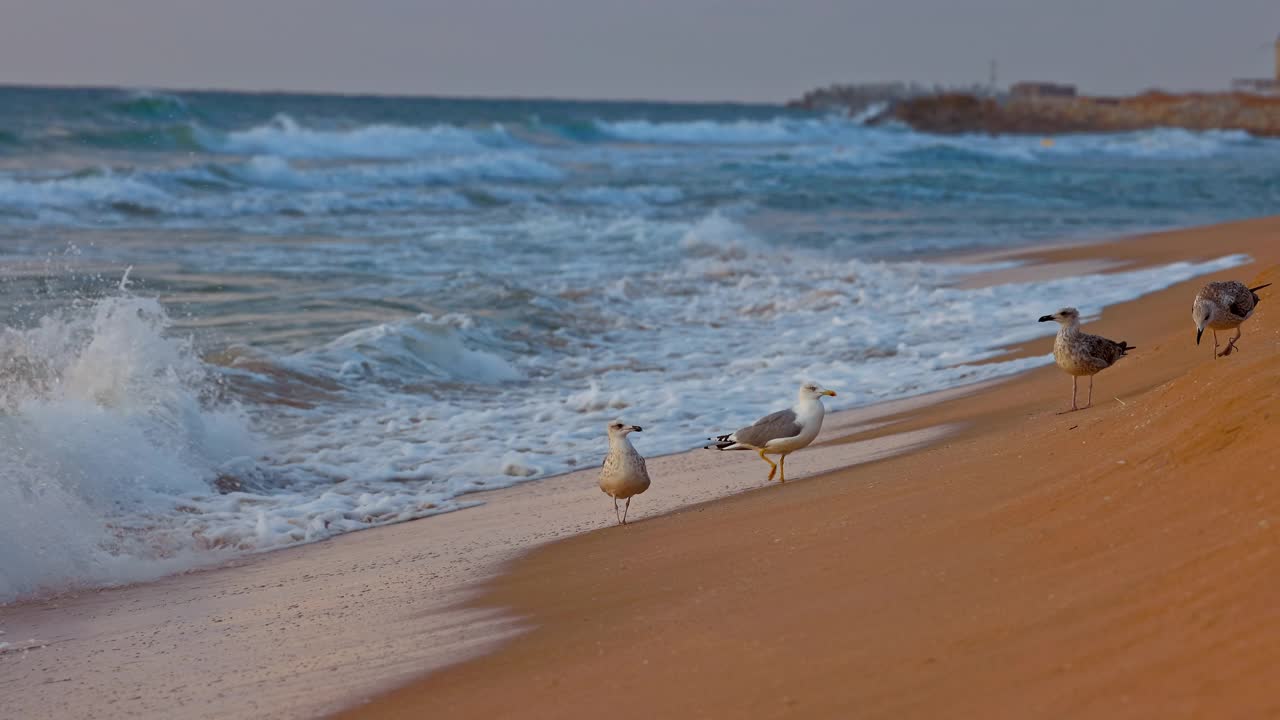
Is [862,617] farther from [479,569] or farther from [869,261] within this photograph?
[869,261]

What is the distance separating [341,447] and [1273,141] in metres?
65.9

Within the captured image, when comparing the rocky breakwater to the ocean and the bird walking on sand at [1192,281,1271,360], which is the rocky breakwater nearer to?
the ocean

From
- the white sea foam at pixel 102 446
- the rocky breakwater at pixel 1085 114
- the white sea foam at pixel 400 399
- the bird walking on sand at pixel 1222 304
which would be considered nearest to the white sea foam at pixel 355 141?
the white sea foam at pixel 400 399

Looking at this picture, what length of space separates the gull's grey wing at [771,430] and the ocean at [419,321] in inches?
68.3

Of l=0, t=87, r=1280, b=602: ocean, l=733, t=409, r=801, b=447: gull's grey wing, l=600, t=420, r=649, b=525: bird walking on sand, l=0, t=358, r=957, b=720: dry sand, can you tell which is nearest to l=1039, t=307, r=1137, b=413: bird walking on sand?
l=0, t=358, r=957, b=720: dry sand

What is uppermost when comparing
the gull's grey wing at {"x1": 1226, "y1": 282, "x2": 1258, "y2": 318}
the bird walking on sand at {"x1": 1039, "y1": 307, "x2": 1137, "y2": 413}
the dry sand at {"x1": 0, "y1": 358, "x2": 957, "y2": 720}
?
the gull's grey wing at {"x1": 1226, "y1": 282, "x2": 1258, "y2": 318}

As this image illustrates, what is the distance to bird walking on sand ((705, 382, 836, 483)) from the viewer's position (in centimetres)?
617

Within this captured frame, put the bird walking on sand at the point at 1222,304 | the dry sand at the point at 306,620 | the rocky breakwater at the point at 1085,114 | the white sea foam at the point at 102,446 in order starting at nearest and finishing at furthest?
the dry sand at the point at 306,620 < the bird walking on sand at the point at 1222,304 < the white sea foam at the point at 102,446 < the rocky breakwater at the point at 1085,114

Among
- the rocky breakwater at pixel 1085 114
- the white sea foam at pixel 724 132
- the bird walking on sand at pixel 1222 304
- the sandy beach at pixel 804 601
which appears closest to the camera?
the sandy beach at pixel 804 601

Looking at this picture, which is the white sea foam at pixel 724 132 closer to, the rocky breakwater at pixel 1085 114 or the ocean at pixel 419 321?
the rocky breakwater at pixel 1085 114

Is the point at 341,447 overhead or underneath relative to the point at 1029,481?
underneath

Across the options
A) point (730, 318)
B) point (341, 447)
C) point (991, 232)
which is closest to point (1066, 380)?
point (341, 447)

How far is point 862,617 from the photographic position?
11.5ft

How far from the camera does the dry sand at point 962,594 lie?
2.81 meters
